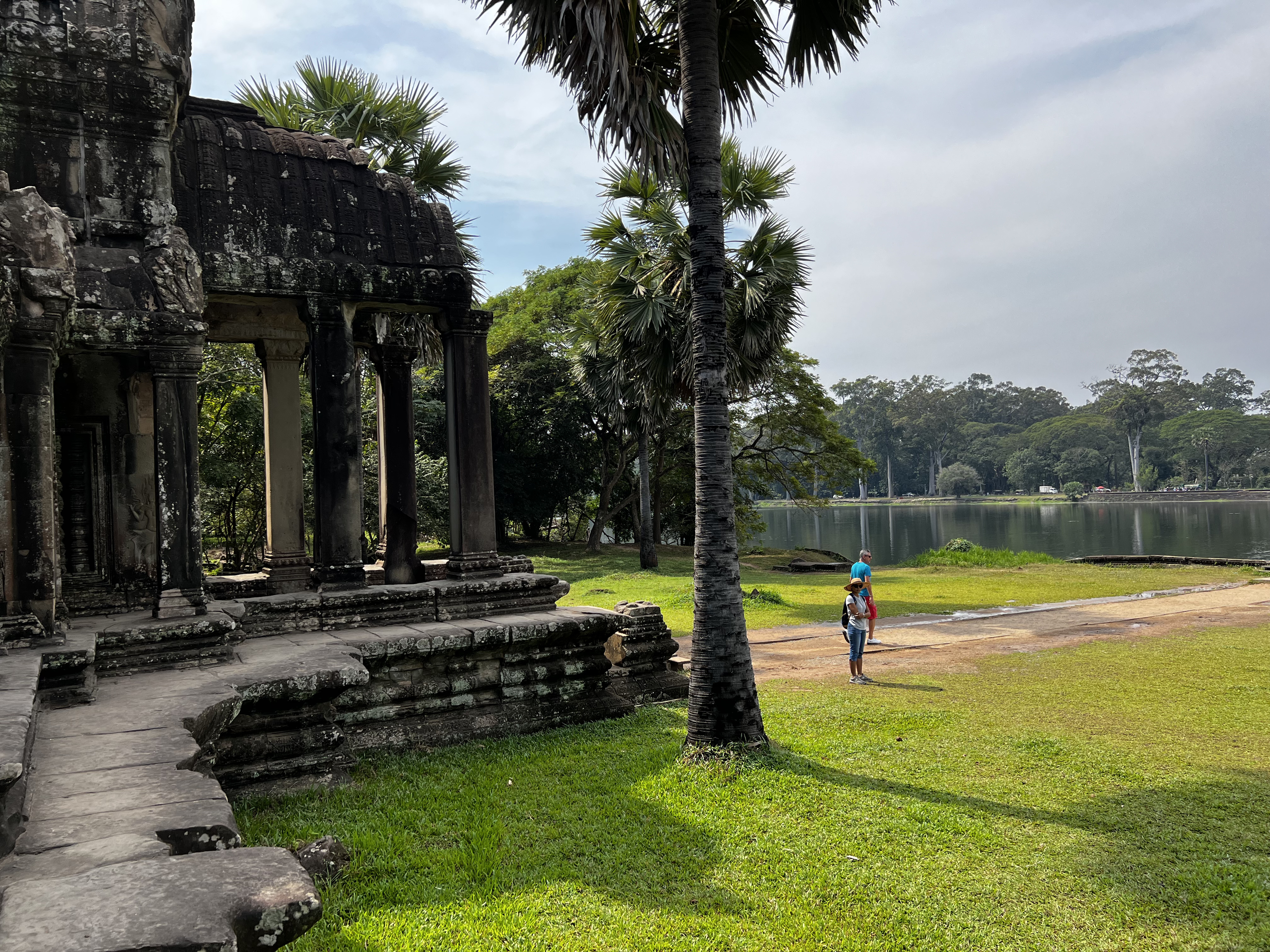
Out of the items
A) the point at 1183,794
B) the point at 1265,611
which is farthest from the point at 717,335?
the point at 1265,611

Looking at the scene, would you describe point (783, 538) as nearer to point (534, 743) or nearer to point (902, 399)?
→ point (902, 399)

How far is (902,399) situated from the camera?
96.8 m

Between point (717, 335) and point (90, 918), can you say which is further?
point (717, 335)

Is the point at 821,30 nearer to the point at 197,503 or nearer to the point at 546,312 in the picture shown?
the point at 197,503

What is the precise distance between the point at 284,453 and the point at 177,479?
3102 millimetres

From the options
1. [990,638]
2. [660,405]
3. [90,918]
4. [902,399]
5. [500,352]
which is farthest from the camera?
[902,399]

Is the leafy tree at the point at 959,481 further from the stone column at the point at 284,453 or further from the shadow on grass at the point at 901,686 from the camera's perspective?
the stone column at the point at 284,453

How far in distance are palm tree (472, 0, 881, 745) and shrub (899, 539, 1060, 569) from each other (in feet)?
60.9

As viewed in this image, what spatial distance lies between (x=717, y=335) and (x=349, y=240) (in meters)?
3.57

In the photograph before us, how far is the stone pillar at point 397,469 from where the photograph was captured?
8.19 m

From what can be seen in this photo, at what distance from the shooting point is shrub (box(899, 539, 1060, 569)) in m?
23.1

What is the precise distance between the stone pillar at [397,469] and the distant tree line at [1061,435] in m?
83.4

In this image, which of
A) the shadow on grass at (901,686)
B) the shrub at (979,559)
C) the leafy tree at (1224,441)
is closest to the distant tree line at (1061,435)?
the leafy tree at (1224,441)

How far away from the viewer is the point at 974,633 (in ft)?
39.9
